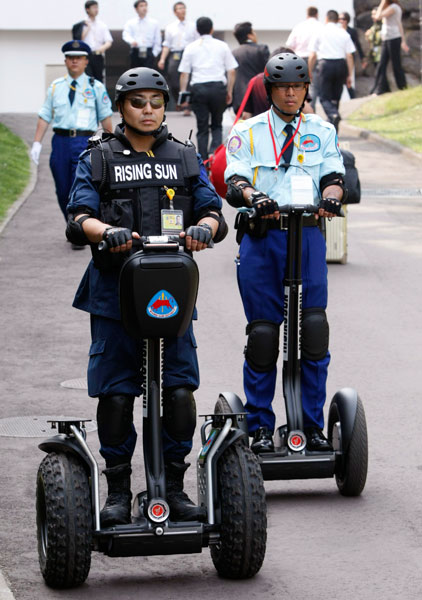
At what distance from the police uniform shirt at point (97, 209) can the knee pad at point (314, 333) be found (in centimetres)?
129

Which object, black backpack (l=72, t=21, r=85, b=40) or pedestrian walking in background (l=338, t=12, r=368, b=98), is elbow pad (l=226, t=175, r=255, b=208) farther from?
black backpack (l=72, t=21, r=85, b=40)

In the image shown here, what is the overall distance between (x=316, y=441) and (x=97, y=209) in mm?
1839

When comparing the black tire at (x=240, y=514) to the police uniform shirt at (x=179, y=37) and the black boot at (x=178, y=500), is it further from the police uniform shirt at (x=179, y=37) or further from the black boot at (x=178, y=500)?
the police uniform shirt at (x=179, y=37)

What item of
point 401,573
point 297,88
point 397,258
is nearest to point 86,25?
point 397,258

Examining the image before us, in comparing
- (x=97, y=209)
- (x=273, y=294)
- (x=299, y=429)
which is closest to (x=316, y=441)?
(x=299, y=429)

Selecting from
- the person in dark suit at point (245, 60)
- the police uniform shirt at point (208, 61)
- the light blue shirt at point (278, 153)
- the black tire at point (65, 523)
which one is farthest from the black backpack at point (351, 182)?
the police uniform shirt at point (208, 61)

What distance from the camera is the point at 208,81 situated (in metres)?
19.2

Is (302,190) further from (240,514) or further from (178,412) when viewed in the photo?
(240,514)

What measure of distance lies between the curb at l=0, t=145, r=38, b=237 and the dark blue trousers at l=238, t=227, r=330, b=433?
953 centimetres

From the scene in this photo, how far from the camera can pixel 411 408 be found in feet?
27.5

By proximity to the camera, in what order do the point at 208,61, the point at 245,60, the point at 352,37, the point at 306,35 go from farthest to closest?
1. the point at 352,37
2. the point at 306,35
3. the point at 208,61
4. the point at 245,60

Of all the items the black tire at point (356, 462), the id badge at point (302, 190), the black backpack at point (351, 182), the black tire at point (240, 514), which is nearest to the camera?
the black tire at point (240, 514)

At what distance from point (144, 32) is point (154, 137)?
2449 centimetres

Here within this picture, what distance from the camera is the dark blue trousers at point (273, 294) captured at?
6.85 metres
